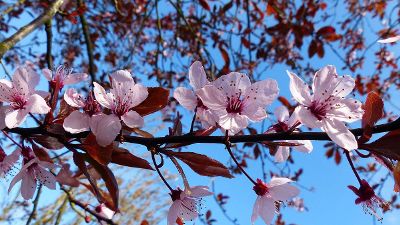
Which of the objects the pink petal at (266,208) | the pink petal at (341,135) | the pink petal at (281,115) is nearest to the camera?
the pink petal at (341,135)

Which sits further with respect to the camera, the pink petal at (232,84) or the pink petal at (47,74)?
the pink petal at (47,74)

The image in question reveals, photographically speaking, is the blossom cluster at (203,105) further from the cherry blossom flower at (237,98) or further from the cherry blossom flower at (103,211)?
the cherry blossom flower at (103,211)

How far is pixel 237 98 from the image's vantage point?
89 centimetres

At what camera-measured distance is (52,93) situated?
3.02ft

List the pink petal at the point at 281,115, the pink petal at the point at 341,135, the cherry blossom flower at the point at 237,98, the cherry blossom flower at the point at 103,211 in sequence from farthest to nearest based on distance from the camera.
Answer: the cherry blossom flower at the point at 103,211
the pink petal at the point at 281,115
the cherry blossom flower at the point at 237,98
the pink petal at the point at 341,135

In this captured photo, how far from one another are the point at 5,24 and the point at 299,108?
11.3ft

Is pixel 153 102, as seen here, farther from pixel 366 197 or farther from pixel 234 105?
pixel 366 197

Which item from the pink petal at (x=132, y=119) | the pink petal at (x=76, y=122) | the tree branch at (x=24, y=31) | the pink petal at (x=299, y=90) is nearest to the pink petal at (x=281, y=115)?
the pink petal at (x=299, y=90)

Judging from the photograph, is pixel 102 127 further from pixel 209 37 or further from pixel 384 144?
pixel 209 37

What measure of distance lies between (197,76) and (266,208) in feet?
1.16

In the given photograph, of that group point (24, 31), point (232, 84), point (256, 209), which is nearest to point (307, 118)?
point (232, 84)

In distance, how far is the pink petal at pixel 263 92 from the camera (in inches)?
33.1

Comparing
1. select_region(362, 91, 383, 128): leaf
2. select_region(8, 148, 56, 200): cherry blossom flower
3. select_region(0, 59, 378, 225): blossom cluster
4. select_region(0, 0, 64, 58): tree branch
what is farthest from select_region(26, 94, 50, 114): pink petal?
select_region(362, 91, 383, 128): leaf

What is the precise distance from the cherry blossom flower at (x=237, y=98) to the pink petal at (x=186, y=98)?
0.06m
